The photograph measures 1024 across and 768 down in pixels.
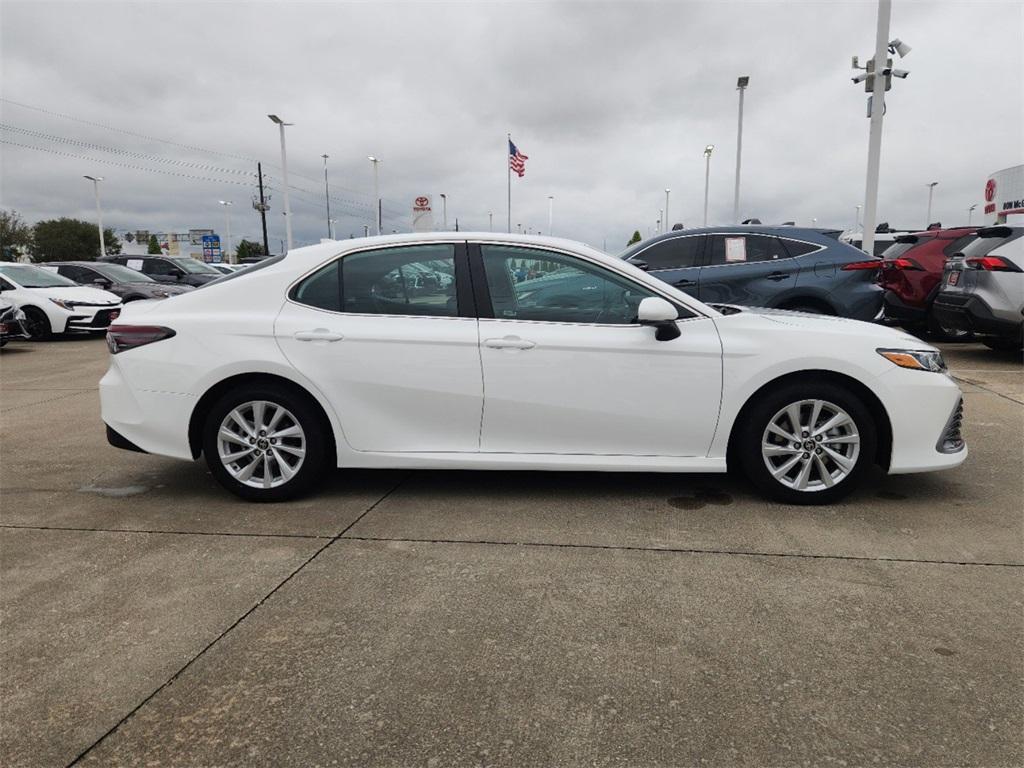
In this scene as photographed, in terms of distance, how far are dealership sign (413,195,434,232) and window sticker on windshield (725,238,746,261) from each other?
480 inches

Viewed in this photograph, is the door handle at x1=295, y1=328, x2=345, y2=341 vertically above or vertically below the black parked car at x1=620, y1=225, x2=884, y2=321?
below

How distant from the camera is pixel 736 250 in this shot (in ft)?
26.0

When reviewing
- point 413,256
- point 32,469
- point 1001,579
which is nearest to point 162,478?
point 32,469

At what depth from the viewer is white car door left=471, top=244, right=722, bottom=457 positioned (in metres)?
3.90

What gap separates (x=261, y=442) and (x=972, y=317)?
8422 millimetres

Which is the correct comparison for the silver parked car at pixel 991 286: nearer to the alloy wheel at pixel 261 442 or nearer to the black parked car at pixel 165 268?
the alloy wheel at pixel 261 442

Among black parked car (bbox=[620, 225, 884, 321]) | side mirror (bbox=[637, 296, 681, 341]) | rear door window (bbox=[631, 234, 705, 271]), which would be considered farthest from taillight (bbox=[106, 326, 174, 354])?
rear door window (bbox=[631, 234, 705, 271])

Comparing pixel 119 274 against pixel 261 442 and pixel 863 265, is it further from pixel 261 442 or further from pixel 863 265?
pixel 863 265

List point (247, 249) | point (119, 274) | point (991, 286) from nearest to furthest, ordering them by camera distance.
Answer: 1. point (991, 286)
2. point (119, 274)
3. point (247, 249)

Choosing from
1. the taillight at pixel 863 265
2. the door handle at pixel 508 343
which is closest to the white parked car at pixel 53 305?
the door handle at pixel 508 343

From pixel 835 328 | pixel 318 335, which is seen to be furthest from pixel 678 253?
pixel 318 335

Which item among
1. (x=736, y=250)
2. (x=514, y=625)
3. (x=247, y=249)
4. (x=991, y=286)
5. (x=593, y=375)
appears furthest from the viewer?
(x=247, y=249)

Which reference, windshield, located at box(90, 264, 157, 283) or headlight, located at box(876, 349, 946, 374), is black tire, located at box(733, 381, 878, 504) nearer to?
headlight, located at box(876, 349, 946, 374)

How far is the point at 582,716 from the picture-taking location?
2.19 metres
